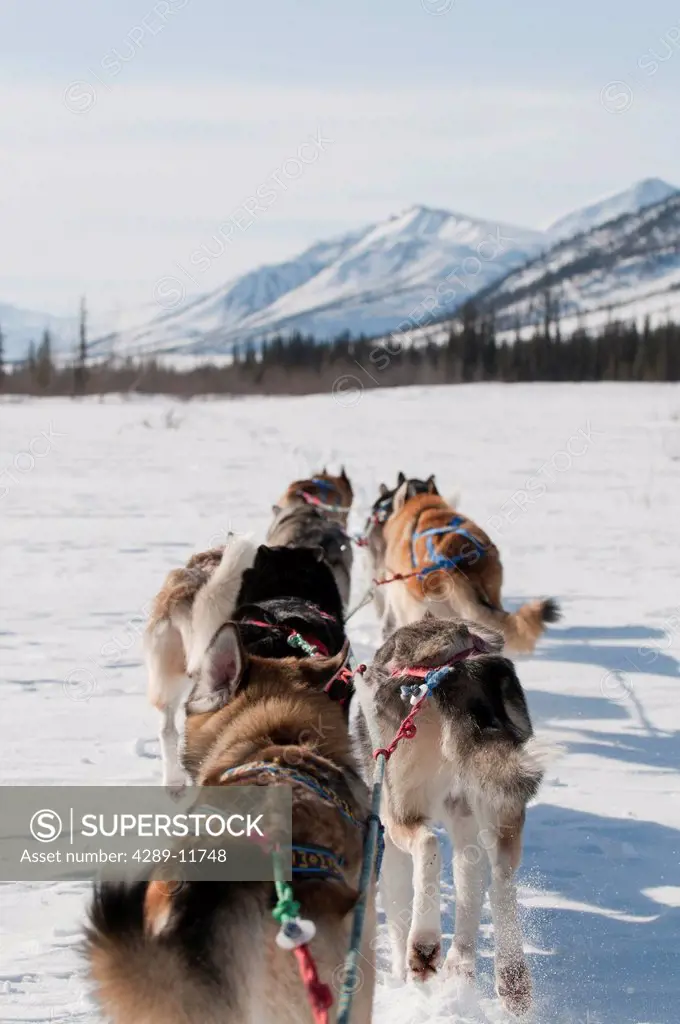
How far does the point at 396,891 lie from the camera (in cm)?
323

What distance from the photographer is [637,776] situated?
4.74m

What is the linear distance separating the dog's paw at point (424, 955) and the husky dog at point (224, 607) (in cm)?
124

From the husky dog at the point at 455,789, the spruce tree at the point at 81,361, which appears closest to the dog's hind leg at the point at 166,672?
the husky dog at the point at 455,789

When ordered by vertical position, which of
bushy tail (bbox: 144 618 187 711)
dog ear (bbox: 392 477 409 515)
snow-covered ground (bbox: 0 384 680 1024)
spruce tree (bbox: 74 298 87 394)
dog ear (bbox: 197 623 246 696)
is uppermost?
spruce tree (bbox: 74 298 87 394)

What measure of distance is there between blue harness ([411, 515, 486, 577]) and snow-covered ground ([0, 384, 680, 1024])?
0.99 meters

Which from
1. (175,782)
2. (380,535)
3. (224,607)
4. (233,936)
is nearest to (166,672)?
(175,782)

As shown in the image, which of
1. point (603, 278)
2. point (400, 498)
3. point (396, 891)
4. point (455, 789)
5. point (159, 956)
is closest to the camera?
point (159, 956)

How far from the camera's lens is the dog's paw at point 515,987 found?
2.79m

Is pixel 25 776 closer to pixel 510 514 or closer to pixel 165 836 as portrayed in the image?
pixel 165 836

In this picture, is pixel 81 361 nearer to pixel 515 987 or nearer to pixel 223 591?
pixel 223 591

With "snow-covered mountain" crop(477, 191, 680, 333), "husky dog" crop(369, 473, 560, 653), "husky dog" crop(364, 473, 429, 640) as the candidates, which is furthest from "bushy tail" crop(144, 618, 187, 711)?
"snow-covered mountain" crop(477, 191, 680, 333)

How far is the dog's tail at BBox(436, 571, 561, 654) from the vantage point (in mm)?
5129

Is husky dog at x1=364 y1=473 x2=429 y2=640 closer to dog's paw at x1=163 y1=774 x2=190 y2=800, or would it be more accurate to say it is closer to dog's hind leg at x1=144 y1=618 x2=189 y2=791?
dog's hind leg at x1=144 y1=618 x2=189 y2=791

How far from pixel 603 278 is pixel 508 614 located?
529ft
